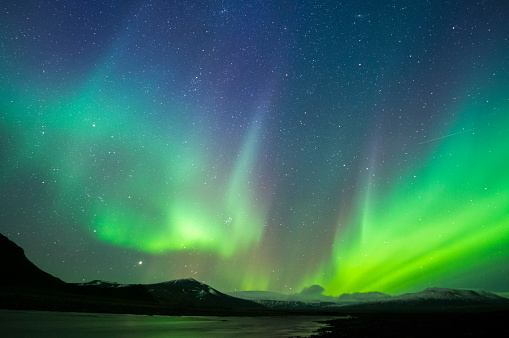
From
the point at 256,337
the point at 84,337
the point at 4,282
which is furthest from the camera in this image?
the point at 4,282

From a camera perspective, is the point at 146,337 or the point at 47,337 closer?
the point at 47,337

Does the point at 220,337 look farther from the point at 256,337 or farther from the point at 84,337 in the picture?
the point at 84,337

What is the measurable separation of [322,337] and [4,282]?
17770 cm

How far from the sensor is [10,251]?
179875 millimetres

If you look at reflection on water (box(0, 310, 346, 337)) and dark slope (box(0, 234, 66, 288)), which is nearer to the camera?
reflection on water (box(0, 310, 346, 337))

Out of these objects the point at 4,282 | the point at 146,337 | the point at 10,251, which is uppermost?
the point at 10,251

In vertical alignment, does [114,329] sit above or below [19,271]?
below

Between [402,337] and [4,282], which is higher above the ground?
[4,282]

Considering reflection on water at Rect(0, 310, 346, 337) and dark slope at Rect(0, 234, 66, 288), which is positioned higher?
dark slope at Rect(0, 234, 66, 288)

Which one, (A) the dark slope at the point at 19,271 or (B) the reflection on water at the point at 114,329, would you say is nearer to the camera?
(B) the reflection on water at the point at 114,329

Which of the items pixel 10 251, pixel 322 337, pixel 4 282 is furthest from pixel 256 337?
pixel 10 251

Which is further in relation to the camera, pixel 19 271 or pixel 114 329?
pixel 19 271

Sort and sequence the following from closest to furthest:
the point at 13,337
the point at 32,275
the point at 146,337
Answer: the point at 13,337 → the point at 146,337 → the point at 32,275

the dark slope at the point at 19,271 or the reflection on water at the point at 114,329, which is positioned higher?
the dark slope at the point at 19,271
